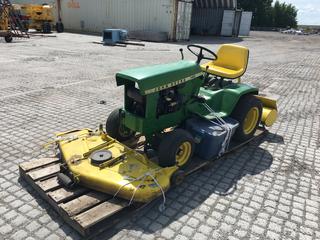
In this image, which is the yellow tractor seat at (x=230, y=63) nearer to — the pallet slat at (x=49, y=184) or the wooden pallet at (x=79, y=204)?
the wooden pallet at (x=79, y=204)

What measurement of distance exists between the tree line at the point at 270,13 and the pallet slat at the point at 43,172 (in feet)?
168

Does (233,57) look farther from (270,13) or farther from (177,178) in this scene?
(270,13)

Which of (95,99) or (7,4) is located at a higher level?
(7,4)

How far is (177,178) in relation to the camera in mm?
3293

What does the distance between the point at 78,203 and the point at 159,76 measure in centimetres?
151

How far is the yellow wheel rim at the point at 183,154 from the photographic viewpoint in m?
3.51

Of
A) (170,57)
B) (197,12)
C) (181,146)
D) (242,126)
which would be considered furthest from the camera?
(197,12)

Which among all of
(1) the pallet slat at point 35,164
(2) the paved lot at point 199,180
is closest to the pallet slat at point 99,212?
(2) the paved lot at point 199,180

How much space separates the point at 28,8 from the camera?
2202 centimetres

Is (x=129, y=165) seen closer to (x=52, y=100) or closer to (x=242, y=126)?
(x=242, y=126)

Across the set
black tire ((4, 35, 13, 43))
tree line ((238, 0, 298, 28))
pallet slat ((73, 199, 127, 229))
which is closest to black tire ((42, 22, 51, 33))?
black tire ((4, 35, 13, 43))

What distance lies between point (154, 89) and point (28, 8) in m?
22.3

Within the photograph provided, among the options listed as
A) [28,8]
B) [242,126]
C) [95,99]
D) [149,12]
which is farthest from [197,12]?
[242,126]

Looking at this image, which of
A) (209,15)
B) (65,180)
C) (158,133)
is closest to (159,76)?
(158,133)
